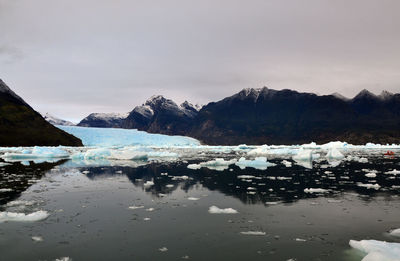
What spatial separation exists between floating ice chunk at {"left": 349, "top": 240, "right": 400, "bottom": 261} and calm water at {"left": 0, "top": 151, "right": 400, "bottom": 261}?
247 mm

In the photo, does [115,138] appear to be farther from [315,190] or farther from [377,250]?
[377,250]

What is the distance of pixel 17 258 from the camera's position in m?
6.14

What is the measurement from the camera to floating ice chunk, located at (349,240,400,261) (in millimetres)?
5648

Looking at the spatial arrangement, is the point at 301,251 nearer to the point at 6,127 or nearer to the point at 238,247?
the point at 238,247

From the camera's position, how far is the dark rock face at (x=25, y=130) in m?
81.0

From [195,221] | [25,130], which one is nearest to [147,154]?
[195,221]

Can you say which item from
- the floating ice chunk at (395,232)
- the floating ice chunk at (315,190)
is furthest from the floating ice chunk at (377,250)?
the floating ice chunk at (315,190)

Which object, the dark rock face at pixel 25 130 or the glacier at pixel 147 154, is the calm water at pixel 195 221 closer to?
the glacier at pixel 147 154

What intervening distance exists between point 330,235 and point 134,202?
276 inches

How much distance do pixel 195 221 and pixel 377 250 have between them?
4704 millimetres

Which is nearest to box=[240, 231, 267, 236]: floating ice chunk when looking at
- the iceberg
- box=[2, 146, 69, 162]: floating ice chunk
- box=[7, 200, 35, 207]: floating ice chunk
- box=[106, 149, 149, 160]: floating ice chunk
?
box=[7, 200, 35, 207]: floating ice chunk

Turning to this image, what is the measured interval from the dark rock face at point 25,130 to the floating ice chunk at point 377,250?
85875 millimetres

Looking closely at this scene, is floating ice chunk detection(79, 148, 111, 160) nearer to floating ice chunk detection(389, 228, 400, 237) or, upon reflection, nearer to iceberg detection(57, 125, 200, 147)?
floating ice chunk detection(389, 228, 400, 237)

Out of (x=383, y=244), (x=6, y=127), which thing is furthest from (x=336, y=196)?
(x=6, y=127)
